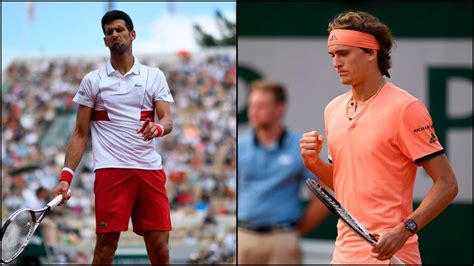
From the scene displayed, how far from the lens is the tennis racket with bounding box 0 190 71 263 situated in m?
3.37

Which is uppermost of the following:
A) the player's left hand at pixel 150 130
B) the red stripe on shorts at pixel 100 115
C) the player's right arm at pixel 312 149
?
the red stripe on shorts at pixel 100 115

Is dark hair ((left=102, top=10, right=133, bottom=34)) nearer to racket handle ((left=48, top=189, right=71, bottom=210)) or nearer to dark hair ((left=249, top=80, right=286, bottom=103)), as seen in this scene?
racket handle ((left=48, top=189, right=71, bottom=210))

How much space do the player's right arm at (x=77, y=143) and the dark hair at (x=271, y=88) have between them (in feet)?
7.90

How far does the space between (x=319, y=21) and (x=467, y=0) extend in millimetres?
1076

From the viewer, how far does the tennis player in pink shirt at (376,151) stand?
121 inches

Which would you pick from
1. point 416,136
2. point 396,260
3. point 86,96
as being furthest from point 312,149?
point 86,96

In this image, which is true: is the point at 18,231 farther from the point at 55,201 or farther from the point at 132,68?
the point at 132,68

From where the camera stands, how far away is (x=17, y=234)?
11.3 feet

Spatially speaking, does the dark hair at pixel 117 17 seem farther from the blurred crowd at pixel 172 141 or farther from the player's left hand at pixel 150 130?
the blurred crowd at pixel 172 141

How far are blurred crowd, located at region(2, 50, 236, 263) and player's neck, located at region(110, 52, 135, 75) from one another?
298cm

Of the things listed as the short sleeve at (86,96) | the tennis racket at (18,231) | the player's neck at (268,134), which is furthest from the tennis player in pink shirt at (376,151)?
the player's neck at (268,134)

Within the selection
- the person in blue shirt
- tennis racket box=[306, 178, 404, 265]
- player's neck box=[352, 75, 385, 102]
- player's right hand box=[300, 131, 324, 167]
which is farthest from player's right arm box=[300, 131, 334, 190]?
the person in blue shirt

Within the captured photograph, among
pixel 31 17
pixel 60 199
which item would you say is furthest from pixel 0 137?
pixel 60 199

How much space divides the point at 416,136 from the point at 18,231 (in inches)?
57.4
